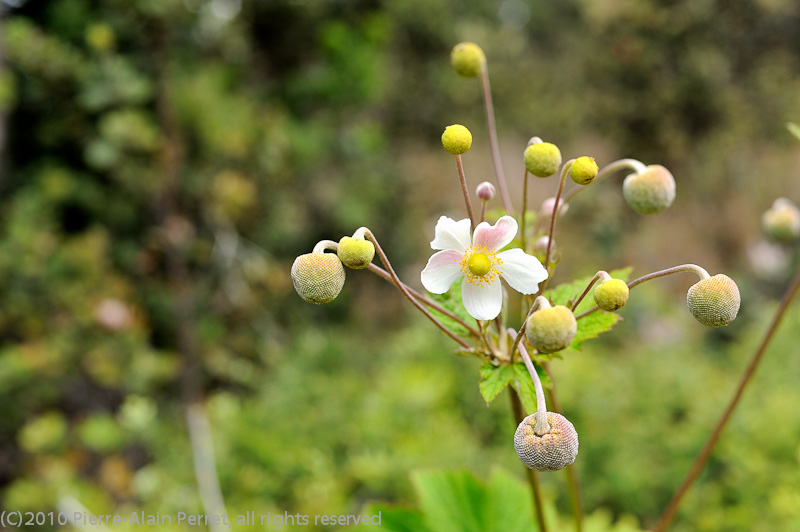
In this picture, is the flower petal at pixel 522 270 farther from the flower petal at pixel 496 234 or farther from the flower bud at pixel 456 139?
the flower bud at pixel 456 139

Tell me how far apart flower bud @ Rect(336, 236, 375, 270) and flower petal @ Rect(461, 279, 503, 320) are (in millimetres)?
140

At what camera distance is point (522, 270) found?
0.66 metres

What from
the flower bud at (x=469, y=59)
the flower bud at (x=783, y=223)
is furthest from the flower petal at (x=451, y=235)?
the flower bud at (x=783, y=223)

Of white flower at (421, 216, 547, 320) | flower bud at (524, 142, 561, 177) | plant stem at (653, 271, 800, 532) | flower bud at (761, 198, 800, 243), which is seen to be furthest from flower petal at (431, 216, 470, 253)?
flower bud at (761, 198, 800, 243)

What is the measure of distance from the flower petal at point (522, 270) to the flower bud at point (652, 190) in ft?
0.77

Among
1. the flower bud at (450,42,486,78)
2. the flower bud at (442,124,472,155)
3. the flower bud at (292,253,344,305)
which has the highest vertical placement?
the flower bud at (450,42,486,78)

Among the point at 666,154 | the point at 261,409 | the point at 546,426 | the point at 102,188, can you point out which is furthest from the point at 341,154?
the point at 666,154

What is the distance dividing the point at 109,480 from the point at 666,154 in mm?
5608

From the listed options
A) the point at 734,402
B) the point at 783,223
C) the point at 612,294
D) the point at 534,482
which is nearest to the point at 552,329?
the point at 612,294

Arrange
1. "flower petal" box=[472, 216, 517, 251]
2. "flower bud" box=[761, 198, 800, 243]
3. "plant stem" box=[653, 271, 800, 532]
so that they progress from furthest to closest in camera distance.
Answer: "flower bud" box=[761, 198, 800, 243] < "plant stem" box=[653, 271, 800, 532] < "flower petal" box=[472, 216, 517, 251]

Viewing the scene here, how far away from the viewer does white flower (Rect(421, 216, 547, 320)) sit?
660 millimetres

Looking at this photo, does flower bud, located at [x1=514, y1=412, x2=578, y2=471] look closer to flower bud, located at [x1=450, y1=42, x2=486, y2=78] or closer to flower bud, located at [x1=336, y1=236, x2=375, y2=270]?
flower bud, located at [x1=336, y1=236, x2=375, y2=270]

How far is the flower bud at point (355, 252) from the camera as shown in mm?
628

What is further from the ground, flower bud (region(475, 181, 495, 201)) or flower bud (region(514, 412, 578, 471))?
flower bud (region(475, 181, 495, 201))
